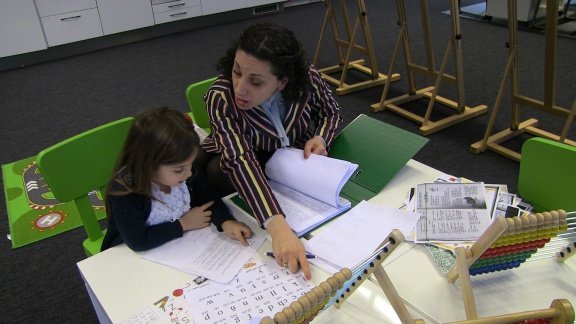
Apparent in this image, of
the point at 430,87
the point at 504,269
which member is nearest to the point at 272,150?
the point at 504,269

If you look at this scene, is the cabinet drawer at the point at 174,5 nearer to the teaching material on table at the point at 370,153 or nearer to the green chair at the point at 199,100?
the green chair at the point at 199,100

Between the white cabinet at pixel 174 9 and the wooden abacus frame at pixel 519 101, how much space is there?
3.71 metres

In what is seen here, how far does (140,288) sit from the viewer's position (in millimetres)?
996

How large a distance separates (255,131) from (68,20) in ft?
13.0

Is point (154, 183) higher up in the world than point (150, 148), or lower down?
lower down

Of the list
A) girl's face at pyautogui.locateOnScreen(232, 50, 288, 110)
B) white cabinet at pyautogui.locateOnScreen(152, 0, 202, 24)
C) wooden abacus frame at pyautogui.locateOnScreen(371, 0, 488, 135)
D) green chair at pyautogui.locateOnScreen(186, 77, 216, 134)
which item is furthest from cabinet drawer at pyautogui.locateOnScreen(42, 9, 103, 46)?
girl's face at pyautogui.locateOnScreen(232, 50, 288, 110)

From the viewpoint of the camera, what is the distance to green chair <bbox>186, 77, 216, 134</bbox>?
5.72ft

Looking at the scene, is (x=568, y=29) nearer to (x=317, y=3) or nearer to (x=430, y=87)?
(x=430, y=87)

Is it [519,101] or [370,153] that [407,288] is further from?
[519,101]

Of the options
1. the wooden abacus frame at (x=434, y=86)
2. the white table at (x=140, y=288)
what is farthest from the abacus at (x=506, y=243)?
the wooden abacus frame at (x=434, y=86)

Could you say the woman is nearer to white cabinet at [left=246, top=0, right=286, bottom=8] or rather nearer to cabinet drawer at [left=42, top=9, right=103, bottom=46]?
cabinet drawer at [left=42, top=9, right=103, bottom=46]

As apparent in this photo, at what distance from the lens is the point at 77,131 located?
3328mm

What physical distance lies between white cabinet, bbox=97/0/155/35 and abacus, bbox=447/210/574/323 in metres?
4.75

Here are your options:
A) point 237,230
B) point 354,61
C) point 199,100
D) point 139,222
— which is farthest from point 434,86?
A: point 139,222
